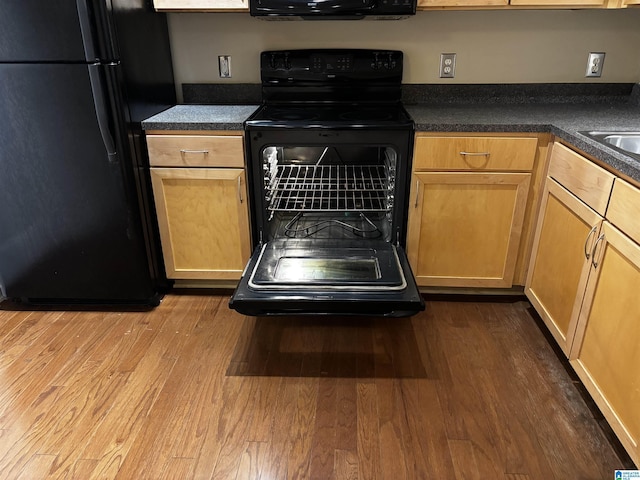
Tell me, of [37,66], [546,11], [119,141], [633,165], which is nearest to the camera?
[633,165]

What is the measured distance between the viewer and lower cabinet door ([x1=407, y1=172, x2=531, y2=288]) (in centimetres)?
209

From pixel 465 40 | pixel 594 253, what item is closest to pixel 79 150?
pixel 465 40

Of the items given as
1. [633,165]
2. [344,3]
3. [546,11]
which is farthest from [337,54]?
[633,165]

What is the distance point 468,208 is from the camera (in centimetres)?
213

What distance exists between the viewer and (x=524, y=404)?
1728mm

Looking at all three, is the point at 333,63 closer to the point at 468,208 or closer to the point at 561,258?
the point at 468,208

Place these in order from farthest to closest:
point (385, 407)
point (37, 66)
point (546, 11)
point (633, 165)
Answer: point (546, 11), point (37, 66), point (385, 407), point (633, 165)

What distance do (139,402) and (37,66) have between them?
4.26 feet

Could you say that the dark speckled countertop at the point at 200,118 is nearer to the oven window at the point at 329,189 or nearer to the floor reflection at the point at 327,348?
the oven window at the point at 329,189

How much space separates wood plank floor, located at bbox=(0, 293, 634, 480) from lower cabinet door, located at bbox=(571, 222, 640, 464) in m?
0.14

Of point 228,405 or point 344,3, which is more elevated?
point 344,3

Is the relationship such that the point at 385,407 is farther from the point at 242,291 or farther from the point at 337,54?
the point at 337,54

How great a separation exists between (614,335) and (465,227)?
2.63ft

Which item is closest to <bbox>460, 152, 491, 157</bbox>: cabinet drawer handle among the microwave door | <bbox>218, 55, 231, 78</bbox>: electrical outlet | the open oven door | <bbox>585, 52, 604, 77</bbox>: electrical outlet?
the open oven door
